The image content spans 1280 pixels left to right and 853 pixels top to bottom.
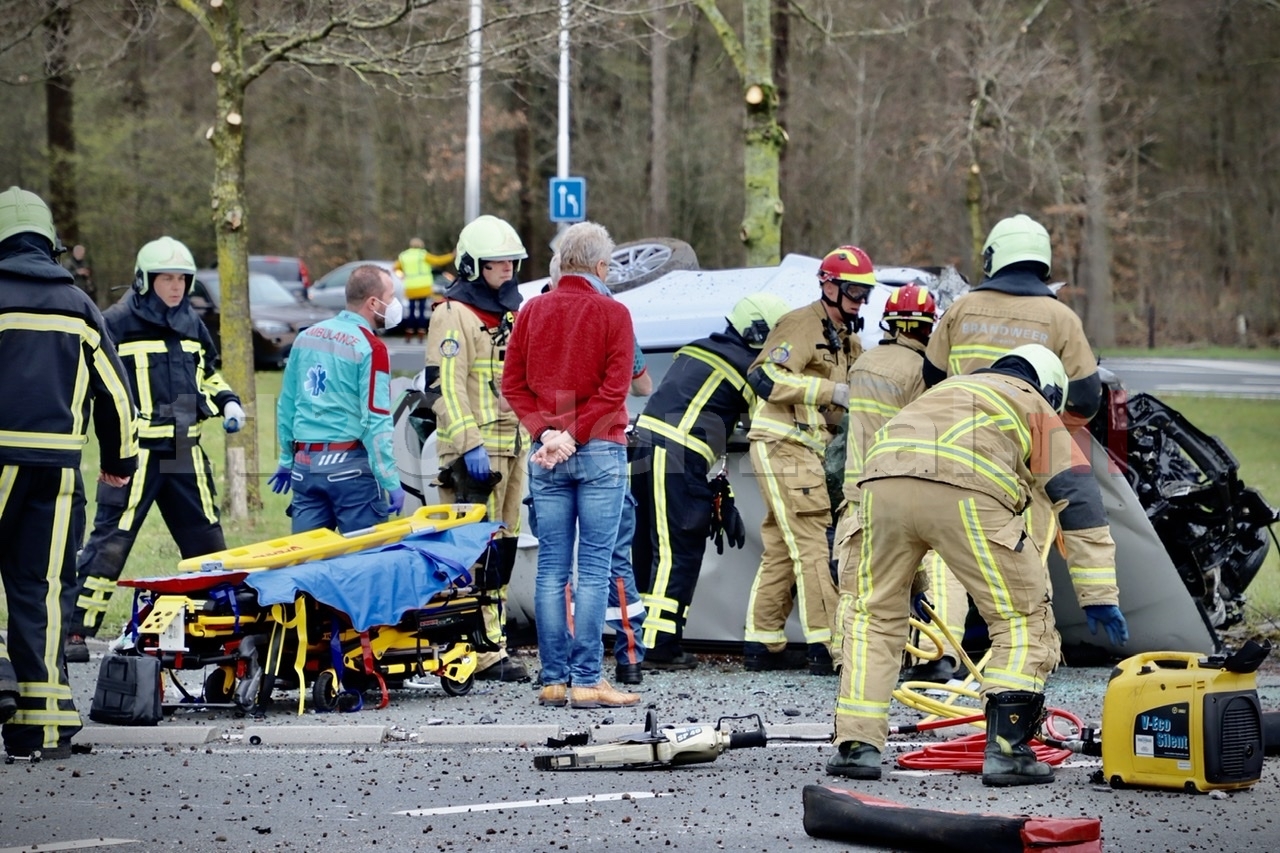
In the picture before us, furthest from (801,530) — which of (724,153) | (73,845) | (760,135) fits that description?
(724,153)

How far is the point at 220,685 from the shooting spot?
7.21m

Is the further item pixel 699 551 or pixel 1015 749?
pixel 699 551

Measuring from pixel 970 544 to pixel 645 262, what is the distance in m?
4.79

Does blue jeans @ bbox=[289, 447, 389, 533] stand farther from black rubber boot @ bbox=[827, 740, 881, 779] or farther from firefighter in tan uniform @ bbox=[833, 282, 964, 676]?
black rubber boot @ bbox=[827, 740, 881, 779]

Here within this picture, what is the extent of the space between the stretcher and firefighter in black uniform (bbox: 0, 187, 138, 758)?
2.17ft

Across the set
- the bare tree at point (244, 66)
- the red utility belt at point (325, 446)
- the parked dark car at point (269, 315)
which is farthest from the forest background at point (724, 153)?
the red utility belt at point (325, 446)

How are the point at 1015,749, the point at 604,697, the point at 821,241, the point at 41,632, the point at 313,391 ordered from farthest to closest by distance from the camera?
the point at 821,241 < the point at 313,391 < the point at 604,697 < the point at 41,632 < the point at 1015,749

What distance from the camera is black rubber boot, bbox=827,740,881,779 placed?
229 inches

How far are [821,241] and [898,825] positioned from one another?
108 feet

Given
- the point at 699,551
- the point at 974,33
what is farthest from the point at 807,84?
the point at 699,551

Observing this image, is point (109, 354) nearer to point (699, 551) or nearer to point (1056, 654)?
point (699, 551)

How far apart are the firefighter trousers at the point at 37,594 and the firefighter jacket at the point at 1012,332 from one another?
3.73m

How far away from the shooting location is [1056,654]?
5.88 m

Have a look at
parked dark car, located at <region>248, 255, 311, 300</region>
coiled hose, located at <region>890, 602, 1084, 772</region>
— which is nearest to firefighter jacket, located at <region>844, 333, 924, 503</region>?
coiled hose, located at <region>890, 602, 1084, 772</region>
